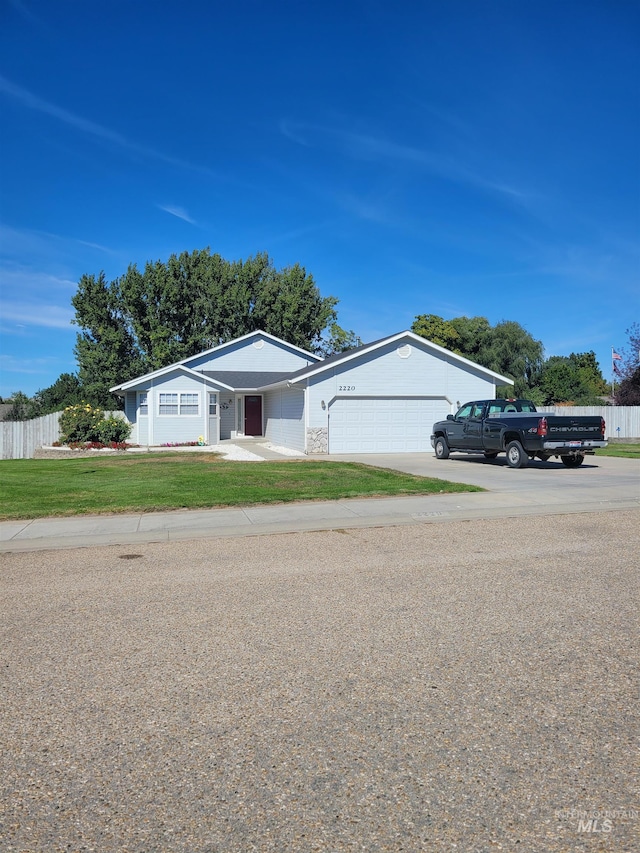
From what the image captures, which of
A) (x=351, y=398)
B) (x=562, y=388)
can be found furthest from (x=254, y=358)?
(x=562, y=388)

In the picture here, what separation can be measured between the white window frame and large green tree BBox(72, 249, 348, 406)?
40.2ft

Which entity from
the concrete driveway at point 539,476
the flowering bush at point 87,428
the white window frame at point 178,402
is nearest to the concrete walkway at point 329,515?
the concrete driveway at point 539,476

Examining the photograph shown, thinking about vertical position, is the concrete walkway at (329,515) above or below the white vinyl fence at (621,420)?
below

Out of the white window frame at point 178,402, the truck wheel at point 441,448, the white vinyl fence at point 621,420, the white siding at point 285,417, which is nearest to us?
the truck wheel at point 441,448

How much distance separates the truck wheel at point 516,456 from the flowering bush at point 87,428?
18.1 metres

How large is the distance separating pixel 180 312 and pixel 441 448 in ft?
92.8

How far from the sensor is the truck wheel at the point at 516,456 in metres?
18.8

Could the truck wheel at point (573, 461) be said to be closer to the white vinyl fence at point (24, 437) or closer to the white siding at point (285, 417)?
the white siding at point (285, 417)

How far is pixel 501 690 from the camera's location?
4.08 metres

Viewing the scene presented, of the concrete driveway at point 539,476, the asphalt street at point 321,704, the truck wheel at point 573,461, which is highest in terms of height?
the truck wheel at point 573,461

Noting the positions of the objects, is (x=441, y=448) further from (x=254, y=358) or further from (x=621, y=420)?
(x=254, y=358)

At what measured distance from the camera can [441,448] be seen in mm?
22672

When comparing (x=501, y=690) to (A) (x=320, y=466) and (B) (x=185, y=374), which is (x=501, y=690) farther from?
(B) (x=185, y=374)

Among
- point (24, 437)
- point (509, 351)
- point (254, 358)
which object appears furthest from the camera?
point (509, 351)
